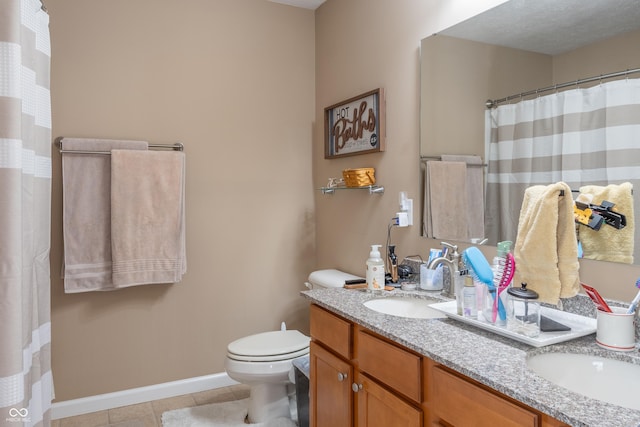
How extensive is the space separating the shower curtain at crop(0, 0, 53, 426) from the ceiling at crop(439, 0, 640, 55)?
159 centimetres

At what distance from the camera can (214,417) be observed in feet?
7.84

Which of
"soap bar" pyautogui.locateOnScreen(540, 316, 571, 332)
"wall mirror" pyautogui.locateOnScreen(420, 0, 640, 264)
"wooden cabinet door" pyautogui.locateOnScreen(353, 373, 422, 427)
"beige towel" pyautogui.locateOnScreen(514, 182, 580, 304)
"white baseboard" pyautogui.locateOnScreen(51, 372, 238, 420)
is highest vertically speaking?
"wall mirror" pyautogui.locateOnScreen(420, 0, 640, 264)

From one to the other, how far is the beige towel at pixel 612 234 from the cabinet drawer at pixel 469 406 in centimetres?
65

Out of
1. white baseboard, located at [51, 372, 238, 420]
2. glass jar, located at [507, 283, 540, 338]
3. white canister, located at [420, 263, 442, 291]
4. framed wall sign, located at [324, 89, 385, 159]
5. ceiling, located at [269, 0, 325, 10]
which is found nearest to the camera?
glass jar, located at [507, 283, 540, 338]

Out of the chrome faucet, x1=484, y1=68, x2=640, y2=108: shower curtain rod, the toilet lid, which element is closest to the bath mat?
the toilet lid

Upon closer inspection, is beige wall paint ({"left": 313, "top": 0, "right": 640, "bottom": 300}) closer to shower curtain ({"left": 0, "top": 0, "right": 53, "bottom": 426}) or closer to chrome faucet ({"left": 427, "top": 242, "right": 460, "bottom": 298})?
chrome faucet ({"left": 427, "top": 242, "right": 460, "bottom": 298})

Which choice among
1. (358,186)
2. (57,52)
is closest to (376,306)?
(358,186)

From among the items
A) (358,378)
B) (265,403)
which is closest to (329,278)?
(265,403)

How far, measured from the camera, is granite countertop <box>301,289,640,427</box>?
33.1 inches

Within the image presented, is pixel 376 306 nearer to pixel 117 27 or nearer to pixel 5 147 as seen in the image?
pixel 5 147

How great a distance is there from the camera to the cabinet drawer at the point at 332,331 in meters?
1.59

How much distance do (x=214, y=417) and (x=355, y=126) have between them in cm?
185

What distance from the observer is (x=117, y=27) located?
2.48 meters

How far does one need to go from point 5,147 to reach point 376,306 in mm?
1357
